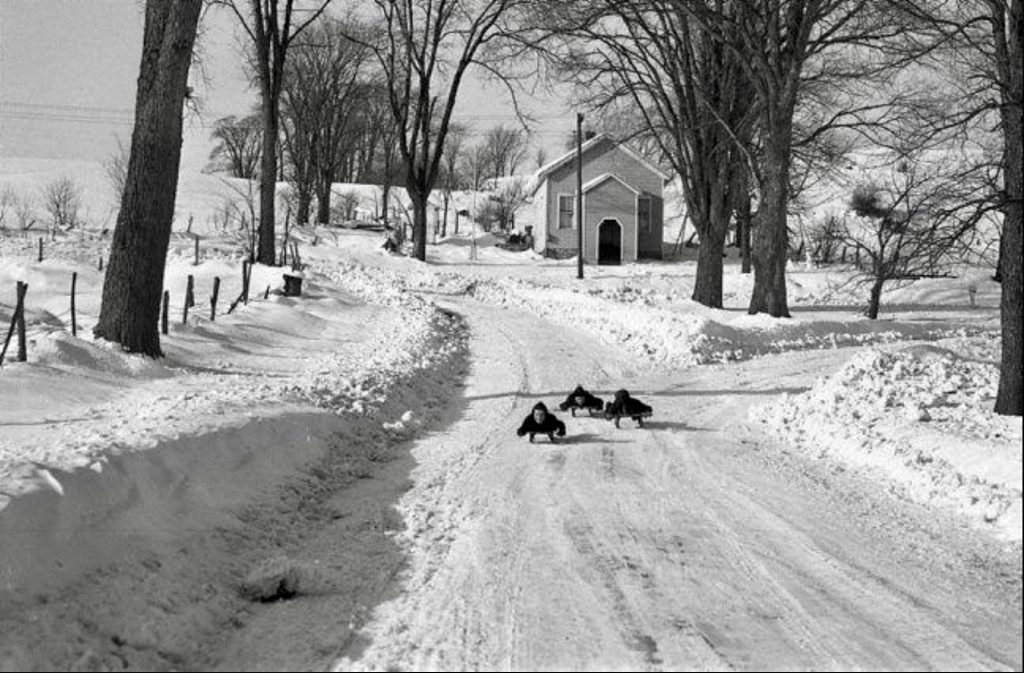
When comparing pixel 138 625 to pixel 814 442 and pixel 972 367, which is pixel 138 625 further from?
pixel 972 367

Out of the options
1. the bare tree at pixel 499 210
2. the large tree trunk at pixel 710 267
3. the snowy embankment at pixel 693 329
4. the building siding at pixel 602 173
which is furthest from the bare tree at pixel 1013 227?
the bare tree at pixel 499 210

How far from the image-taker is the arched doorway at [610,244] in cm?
5244

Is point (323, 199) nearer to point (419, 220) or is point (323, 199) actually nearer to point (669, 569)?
point (419, 220)

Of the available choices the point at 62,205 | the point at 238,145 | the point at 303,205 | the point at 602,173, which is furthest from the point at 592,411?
the point at 238,145

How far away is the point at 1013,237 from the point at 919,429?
13.5ft

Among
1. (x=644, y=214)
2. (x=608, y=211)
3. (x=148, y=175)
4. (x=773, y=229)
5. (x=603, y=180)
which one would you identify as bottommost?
(x=148, y=175)

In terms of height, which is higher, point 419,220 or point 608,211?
point 608,211

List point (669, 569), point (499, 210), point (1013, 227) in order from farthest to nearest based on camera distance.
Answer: point (499, 210), point (1013, 227), point (669, 569)

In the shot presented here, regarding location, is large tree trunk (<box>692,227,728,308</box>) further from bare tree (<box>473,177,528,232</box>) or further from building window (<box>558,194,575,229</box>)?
bare tree (<box>473,177,528,232</box>)

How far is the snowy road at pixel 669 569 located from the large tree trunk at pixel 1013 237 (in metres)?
3.19

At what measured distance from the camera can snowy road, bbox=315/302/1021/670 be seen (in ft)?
13.2

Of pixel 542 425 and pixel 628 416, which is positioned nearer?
pixel 542 425

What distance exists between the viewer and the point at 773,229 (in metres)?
22.3

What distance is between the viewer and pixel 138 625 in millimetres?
4719
